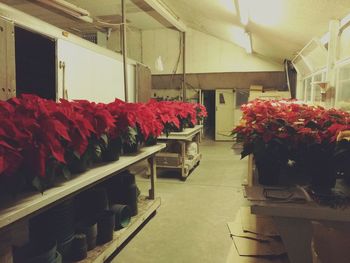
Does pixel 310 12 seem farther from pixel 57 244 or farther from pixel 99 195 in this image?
pixel 57 244

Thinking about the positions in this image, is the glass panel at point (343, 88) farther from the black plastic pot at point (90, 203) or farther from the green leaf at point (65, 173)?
the green leaf at point (65, 173)

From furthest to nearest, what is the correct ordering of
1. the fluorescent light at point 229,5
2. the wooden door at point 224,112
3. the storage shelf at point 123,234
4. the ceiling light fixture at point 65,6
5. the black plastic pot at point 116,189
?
the wooden door at point 224,112 < the fluorescent light at point 229,5 < the ceiling light fixture at point 65,6 < the black plastic pot at point 116,189 < the storage shelf at point 123,234

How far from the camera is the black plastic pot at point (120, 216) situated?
2.33 meters

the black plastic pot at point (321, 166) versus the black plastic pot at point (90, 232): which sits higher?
the black plastic pot at point (321, 166)

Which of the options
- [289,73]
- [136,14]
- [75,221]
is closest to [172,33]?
[136,14]

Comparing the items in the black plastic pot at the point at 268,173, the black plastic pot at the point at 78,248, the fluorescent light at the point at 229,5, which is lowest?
the black plastic pot at the point at 78,248

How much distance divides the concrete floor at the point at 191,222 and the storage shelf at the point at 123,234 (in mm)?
132

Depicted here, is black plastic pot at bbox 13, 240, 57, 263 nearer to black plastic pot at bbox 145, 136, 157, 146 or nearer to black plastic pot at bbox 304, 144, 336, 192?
black plastic pot at bbox 145, 136, 157, 146

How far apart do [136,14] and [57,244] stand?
18.3 feet

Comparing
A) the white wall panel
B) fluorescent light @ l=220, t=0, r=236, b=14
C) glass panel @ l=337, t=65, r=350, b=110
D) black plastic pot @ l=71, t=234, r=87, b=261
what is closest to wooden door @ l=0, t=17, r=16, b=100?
the white wall panel

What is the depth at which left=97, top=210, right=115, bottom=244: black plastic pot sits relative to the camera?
2074 mm

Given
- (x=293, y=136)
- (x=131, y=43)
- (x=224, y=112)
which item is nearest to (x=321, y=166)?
(x=293, y=136)

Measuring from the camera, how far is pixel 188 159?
475 centimetres

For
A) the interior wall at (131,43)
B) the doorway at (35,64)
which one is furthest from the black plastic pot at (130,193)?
the interior wall at (131,43)
